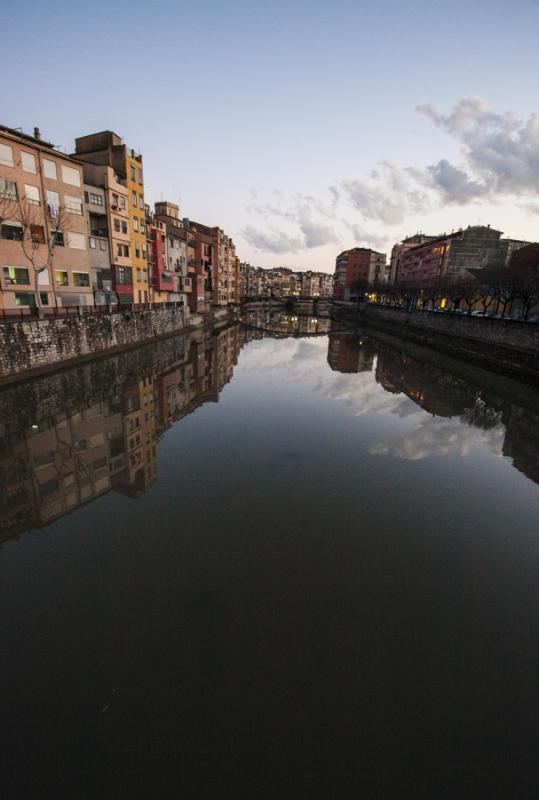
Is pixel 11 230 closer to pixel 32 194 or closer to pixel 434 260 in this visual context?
pixel 32 194

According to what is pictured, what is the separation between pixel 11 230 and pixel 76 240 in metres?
7.18

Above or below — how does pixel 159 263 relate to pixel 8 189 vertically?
below

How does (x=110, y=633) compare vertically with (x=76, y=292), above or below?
below

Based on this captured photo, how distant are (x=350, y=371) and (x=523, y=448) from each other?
18237 mm

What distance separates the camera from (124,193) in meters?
41.5

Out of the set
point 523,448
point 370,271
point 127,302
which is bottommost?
point 523,448

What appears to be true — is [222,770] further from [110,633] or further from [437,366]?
[437,366]

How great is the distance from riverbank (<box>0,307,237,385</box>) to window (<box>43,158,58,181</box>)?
13.6 m

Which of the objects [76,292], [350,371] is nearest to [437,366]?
[350,371]

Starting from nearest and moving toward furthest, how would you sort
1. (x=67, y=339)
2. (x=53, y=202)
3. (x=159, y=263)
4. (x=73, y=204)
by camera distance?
(x=67, y=339)
(x=53, y=202)
(x=73, y=204)
(x=159, y=263)

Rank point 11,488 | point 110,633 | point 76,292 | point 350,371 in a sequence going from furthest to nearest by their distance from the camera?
point 76,292 < point 350,371 < point 11,488 < point 110,633

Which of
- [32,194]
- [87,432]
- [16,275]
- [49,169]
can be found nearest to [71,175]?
[49,169]

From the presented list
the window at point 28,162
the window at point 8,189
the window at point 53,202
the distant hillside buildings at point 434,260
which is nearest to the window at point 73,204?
the window at point 53,202

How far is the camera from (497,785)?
4.39m
